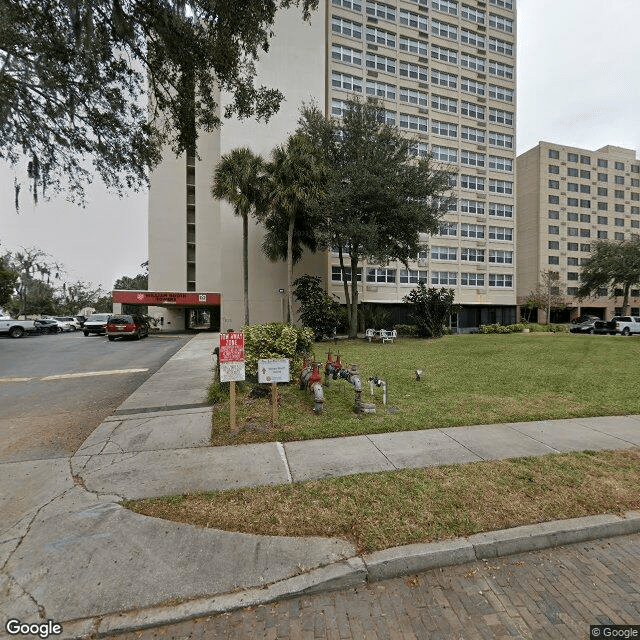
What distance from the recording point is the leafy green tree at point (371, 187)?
65.9 feet

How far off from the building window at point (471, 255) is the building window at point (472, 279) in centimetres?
156

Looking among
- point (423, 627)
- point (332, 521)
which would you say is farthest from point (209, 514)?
point (423, 627)

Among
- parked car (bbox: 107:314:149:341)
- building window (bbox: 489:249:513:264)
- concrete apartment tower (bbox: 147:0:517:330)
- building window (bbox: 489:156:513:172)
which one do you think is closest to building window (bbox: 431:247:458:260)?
concrete apartment tower (bbox: 147:0:517:330)

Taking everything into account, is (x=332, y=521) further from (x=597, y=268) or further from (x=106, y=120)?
(x=597, y=268)

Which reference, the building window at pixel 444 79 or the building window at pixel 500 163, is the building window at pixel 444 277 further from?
the building window at pixel 444 79

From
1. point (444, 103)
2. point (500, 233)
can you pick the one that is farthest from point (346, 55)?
point (500, 233)

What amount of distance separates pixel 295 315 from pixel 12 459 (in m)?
25.0

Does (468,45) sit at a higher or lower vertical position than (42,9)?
higher

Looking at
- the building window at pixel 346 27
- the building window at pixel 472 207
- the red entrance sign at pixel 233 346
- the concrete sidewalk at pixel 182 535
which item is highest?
the building window at pixel 346 27

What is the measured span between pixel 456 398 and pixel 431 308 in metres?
16.1

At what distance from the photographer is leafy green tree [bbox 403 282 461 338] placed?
22594mm

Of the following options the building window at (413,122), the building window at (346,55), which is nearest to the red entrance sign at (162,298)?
the building window at (346,55)

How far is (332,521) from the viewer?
318 centimetres

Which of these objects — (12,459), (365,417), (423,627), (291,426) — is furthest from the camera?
(365,417)
